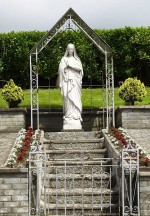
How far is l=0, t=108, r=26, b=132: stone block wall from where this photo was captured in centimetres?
1767

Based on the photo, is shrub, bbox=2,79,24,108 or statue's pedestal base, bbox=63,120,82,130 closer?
statue's pedestal base, bbox=63,120,82,130

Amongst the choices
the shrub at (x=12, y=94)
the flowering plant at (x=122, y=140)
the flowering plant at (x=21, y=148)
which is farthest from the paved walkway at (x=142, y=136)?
the shrub at (x=12, y=94)

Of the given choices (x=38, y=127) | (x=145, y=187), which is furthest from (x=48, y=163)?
(x=38, y=127)

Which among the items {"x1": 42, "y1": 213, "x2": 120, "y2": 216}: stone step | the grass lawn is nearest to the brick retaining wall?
{"x1": 42, "y1": 213, "x2": 120, "y2": 216}: stone step

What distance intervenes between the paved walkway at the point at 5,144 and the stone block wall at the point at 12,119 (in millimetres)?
309

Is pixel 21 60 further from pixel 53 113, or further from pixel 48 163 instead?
pixel 48 163

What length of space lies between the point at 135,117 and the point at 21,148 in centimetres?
554

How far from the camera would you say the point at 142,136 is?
16.4 meters

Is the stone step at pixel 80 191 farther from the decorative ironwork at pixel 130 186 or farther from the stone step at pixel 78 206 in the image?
the decorative ironwork at pixel 130 186

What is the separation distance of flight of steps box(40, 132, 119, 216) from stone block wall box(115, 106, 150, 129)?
2.71 m

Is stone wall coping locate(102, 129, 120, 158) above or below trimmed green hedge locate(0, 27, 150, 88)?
below

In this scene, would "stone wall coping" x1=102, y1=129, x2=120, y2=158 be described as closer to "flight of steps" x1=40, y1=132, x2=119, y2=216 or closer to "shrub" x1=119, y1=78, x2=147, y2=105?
"flight of steps" x1=40, y1=132, x2=119, y2=216

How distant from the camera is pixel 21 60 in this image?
24.7 metres

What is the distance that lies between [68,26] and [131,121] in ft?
12.3
